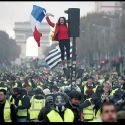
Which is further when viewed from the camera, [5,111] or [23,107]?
[23,107]

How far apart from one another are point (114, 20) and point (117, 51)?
153 inches

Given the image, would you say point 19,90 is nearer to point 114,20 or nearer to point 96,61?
point 114,20

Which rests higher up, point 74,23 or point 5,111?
point 74,23

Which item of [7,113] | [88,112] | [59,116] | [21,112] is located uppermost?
[59,116]

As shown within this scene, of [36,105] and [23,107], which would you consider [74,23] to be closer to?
[36,105]

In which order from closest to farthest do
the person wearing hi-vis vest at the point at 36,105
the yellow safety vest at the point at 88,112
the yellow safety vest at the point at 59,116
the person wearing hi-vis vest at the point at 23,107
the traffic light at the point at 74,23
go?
the yellow safety vest at the point at 59,116
the yellow safety vest at the point at 88,112
the person wearing hi-vis vest at the point at 23,107
the person wearing hi-vis vest at the point at 36,105
the traffic light at the point at 74,23

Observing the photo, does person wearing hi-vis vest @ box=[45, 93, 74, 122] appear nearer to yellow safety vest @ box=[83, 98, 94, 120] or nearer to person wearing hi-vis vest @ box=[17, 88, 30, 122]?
yellow safety vest @ box=[83, 98, 94, 120]

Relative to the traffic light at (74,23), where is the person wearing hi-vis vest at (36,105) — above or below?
below

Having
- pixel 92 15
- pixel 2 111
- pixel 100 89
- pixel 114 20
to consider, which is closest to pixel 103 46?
pixel 114 20

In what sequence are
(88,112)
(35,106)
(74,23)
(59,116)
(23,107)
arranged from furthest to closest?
(74,23) → (35,106) → (23,107) → (88,112) → (59,116)

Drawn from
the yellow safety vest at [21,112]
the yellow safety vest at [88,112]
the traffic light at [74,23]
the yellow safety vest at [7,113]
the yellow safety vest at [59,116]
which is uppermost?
the traffic light at [74,23]

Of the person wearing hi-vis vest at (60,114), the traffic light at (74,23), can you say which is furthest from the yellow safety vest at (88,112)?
the traffic light at (74,23)

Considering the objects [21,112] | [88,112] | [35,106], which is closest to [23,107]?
[21,112]

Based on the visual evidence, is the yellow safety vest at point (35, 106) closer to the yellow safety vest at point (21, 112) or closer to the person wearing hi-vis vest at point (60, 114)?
the yellow safety vest at point (21, 112)
